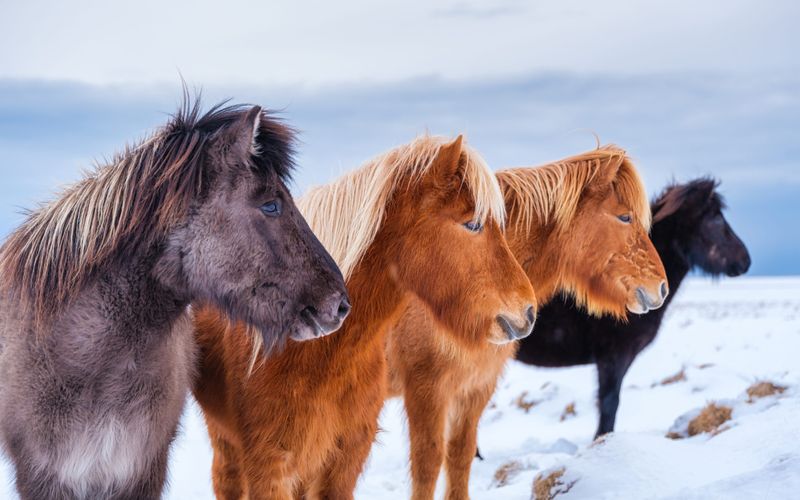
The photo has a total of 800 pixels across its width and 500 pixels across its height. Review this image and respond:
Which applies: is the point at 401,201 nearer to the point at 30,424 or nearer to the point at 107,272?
the point at 107,272

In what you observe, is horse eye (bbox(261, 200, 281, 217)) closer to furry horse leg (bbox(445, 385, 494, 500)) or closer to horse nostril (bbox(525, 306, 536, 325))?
horse nostril (bbox(525, 306, 536, 325))

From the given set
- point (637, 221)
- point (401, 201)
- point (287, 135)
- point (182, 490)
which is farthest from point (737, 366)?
point (287, 135)

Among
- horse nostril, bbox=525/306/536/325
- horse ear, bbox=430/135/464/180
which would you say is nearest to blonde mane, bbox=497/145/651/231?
horse ear, bbox=430/135/464/180

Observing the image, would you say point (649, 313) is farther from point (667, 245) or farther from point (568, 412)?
point (568, 412)

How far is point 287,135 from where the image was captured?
11.2 feet

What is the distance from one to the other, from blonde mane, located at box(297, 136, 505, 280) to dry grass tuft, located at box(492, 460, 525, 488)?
3.69 meters

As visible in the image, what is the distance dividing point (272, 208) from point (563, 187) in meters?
2.70

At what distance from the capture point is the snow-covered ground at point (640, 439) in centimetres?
495

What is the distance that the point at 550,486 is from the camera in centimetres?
548

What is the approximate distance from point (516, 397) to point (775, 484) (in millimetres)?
7906

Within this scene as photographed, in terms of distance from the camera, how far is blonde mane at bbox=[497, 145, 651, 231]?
5262 mm

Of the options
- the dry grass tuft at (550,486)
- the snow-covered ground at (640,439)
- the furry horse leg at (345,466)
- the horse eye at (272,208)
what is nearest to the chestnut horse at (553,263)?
the snow-covered ground at (640,439)

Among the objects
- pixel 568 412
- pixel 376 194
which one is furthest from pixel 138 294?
pixel 568 412

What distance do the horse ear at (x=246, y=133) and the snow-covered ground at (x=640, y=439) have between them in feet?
5.11
